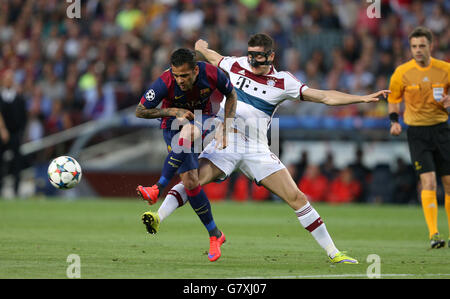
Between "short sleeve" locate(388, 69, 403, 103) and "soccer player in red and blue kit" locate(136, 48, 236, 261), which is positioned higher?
"short sleeve" locate(388, 69, 403, 103)

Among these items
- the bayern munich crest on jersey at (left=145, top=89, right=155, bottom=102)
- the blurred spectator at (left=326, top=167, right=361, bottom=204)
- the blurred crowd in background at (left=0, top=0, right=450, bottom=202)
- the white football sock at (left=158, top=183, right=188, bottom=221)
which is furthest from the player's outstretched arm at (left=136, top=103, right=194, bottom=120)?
the blurred crowd in background at (left=0, top=0, right=450, bottom=202)

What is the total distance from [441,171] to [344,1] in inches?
507

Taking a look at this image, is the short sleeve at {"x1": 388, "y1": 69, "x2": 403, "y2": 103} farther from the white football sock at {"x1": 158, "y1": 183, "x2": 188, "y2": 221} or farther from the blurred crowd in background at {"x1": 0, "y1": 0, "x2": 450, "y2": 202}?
the blurred crowd in background at {"x1": 0, "y1": 0, "x2": 450, "y2": 202}

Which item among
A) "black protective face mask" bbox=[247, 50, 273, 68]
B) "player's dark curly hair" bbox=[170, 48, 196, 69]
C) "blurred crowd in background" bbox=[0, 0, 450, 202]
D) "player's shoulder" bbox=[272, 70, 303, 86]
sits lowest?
"player's shoulder" bbox=[272, 70, 303, 86]

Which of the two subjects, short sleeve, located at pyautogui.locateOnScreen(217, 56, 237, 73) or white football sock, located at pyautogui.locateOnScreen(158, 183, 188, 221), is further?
short sleeve, located at pyautogui.locateOnScreen(217, 56, 237, 73)

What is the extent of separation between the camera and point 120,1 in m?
26.1

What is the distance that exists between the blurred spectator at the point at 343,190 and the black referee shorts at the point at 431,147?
8.56m

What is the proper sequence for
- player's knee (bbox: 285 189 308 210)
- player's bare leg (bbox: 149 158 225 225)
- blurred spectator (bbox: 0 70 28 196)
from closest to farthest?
player's knee (bbox: 285 189 308 210), player's bare leg (bbox: 149 158 225 225), blurred spectator (bbox: 0 70 28 196)

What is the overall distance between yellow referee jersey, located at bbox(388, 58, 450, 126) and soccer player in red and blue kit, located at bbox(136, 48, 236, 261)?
3.07 metres

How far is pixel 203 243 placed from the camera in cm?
1093

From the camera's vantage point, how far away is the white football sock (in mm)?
9039

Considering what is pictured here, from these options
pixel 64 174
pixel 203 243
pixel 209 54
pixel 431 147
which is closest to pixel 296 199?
pixel 209 54

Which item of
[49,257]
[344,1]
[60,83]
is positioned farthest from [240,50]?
[49,257]

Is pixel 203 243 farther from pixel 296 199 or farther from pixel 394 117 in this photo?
pixel 394 117
